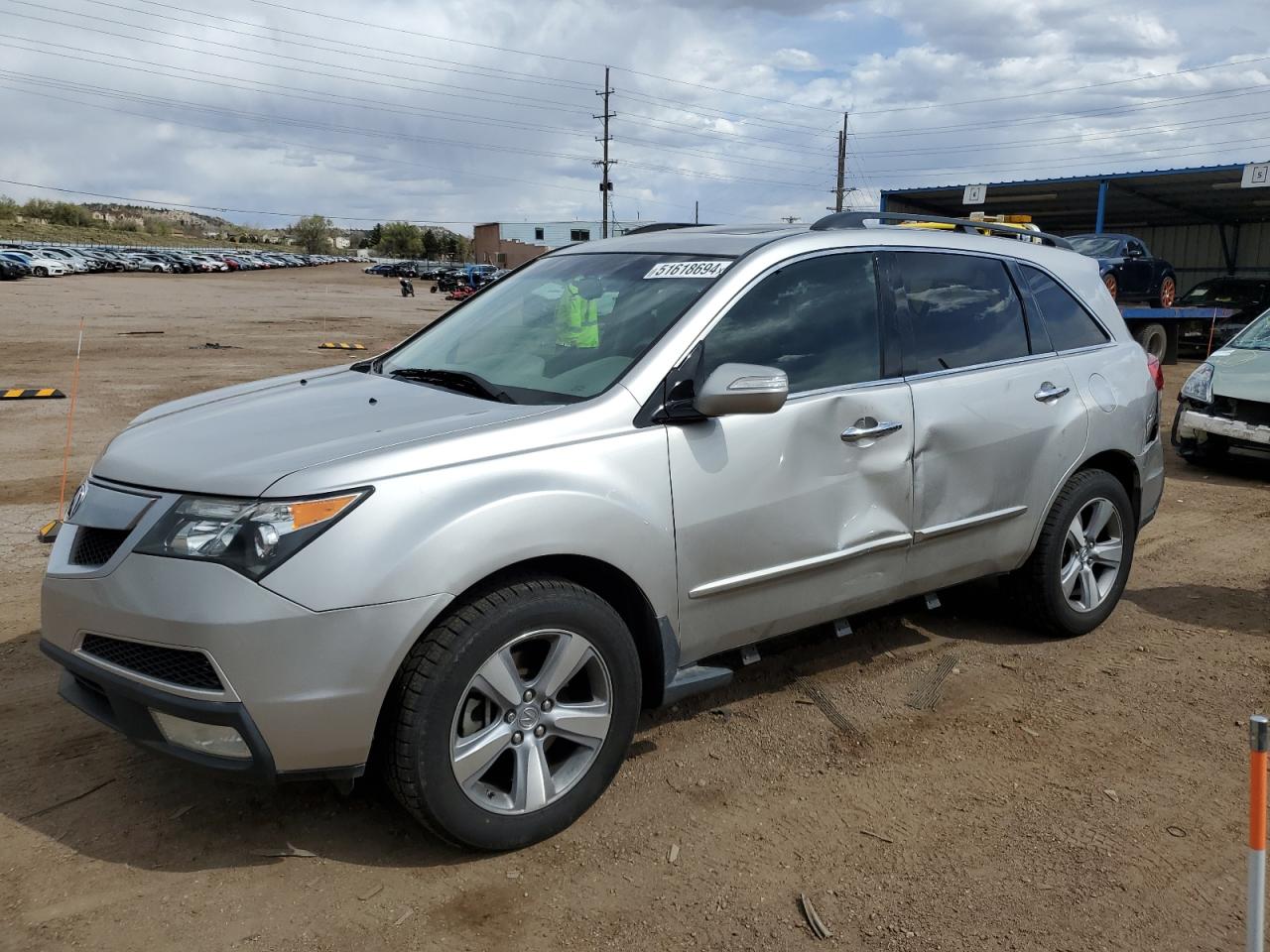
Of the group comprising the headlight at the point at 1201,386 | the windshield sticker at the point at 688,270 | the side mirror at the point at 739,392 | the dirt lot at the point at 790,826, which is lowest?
the dirt lot at the point at 790,826

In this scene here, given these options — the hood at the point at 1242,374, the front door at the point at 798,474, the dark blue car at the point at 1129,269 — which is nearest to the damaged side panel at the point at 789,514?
the front door at the point at 798,474

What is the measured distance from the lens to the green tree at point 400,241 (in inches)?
5354

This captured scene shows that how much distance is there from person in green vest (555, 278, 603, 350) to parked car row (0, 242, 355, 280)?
5761cm

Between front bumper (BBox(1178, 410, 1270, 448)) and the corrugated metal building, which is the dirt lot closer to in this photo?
front bumper (BBox(1178, 410, 1270, 448))

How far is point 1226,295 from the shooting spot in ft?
74.4

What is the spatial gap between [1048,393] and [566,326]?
215cm

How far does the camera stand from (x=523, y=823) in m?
3.09

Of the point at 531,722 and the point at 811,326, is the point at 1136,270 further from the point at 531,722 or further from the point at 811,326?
the point at 531,722

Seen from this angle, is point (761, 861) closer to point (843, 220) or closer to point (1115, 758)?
point (1115, 758)

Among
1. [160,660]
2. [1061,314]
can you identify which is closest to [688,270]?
[1061,314]

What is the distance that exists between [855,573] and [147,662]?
7.80 feet

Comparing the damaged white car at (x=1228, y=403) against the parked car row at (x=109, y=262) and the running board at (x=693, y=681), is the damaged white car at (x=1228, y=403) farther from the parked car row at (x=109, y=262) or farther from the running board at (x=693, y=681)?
the parked car row at (x=109, y=262)

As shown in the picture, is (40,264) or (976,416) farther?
(40,264)

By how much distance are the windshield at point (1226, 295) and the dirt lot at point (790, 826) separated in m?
20.1
